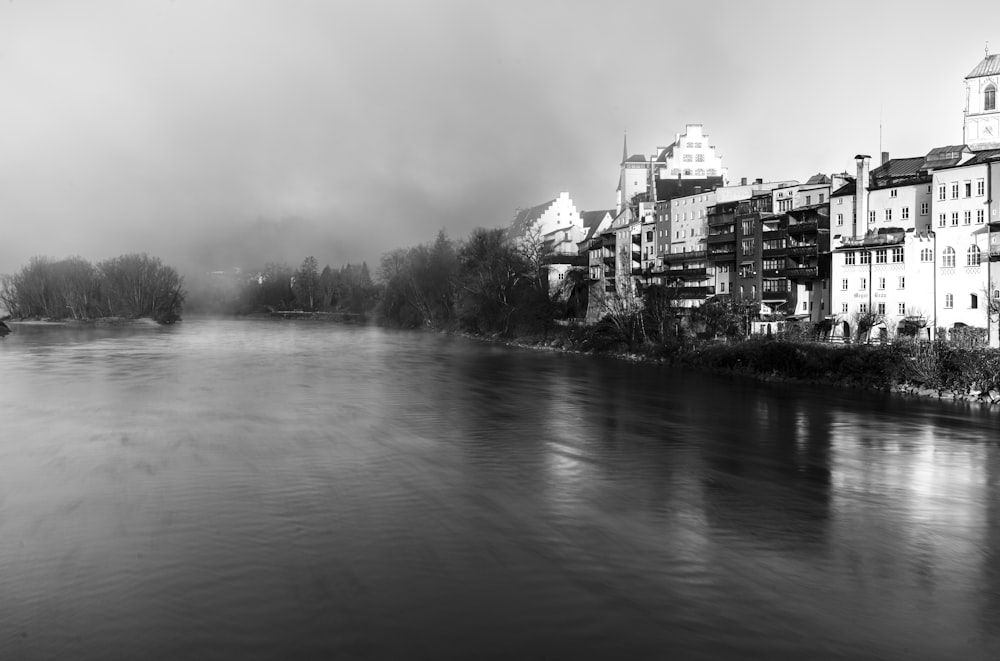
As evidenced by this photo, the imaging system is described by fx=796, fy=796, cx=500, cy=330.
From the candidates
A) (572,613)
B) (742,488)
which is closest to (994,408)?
(742,488)

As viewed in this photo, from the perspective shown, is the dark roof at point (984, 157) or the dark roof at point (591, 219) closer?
the dark roof at point (984, 157)

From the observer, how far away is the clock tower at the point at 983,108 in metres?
52.8

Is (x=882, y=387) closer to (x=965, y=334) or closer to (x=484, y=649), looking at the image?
(x=965, y=334)

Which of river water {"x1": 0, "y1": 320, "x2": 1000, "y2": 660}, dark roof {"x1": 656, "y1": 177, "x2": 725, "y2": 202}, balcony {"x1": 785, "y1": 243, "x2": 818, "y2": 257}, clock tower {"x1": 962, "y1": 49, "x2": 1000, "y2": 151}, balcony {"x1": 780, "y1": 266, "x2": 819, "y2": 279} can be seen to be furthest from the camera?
dark roof {"x1": 656, "y1": 177, "x2": 725, "y2": 202}

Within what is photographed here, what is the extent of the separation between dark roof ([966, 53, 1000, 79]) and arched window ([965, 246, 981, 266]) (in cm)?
1678

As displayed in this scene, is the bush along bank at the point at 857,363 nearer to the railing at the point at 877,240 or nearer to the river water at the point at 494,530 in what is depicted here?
the river water at the point at 494,530

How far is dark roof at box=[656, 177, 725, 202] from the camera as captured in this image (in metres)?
77.4

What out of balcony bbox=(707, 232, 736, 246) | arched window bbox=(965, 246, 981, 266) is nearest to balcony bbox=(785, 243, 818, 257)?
balcony bbox=(707, 232, 736, 246)

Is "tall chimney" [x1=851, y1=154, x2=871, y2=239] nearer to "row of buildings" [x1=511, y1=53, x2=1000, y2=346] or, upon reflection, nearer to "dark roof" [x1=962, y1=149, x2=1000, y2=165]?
"row of buildings" [x1=511, y1=53, x2=1000, y2=346]

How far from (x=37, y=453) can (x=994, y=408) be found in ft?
106

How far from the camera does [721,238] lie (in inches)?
2544

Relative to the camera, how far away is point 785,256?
57.9 m

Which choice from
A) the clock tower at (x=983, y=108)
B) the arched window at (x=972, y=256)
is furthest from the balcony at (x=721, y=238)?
the arched window at (x=972, y=256)

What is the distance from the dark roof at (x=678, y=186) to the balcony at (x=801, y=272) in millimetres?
20684
